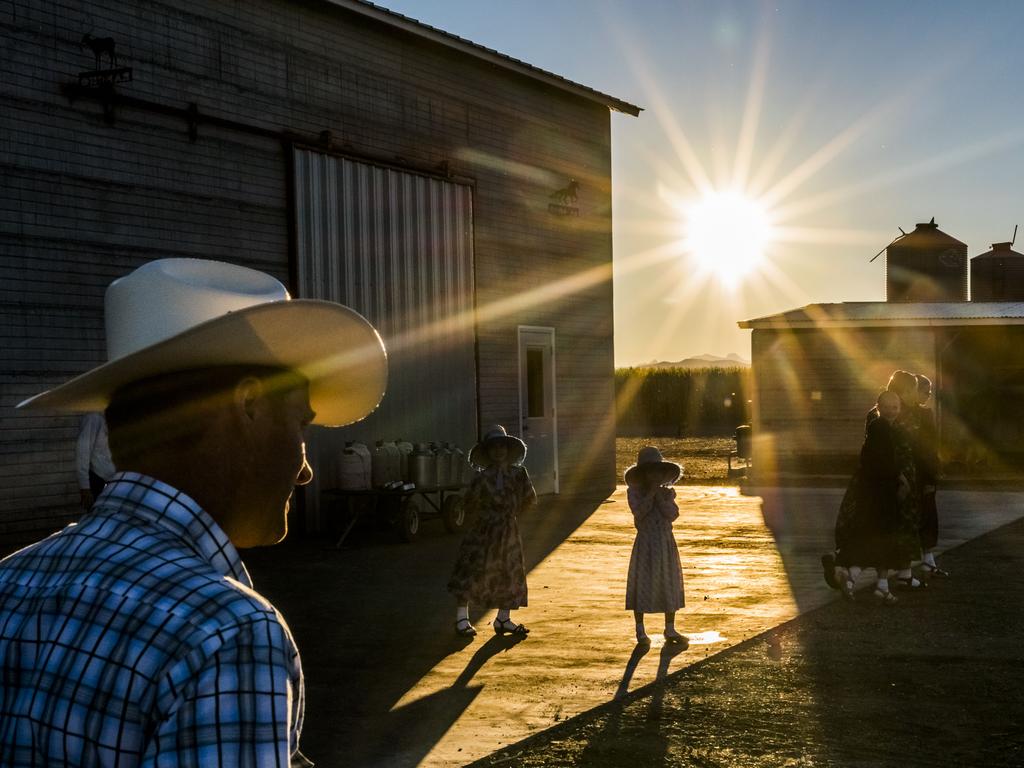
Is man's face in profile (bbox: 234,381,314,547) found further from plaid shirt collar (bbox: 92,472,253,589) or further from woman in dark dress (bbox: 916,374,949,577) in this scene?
woman in dark dress (bbox: 916,374,949,577)

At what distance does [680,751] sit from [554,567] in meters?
7.09

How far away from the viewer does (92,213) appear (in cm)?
1323

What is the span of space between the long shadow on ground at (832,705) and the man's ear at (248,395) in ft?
14.7

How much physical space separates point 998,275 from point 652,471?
1420 inches

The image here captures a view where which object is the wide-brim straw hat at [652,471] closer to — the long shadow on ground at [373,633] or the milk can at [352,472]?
the long shadow on ground at [373,633]

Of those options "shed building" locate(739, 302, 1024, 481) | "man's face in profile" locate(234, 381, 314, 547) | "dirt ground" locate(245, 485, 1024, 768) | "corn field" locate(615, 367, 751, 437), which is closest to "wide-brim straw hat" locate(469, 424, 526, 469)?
"dirt ground" locate(245, 485, 1024, 768)

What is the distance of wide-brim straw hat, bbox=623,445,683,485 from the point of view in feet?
29.4

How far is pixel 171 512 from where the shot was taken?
64.6 inches

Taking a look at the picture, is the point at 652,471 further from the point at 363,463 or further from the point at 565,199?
the point at 565,199

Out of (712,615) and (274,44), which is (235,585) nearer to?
(712,615)

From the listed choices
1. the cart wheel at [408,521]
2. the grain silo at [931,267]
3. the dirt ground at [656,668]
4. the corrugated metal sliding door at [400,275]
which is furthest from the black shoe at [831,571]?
the grain silo at [931,267]

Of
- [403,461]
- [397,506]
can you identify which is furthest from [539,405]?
[397,506]

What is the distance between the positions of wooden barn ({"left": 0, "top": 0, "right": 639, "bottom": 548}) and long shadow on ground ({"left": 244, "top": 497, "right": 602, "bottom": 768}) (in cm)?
213

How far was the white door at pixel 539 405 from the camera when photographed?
67.2 ft
